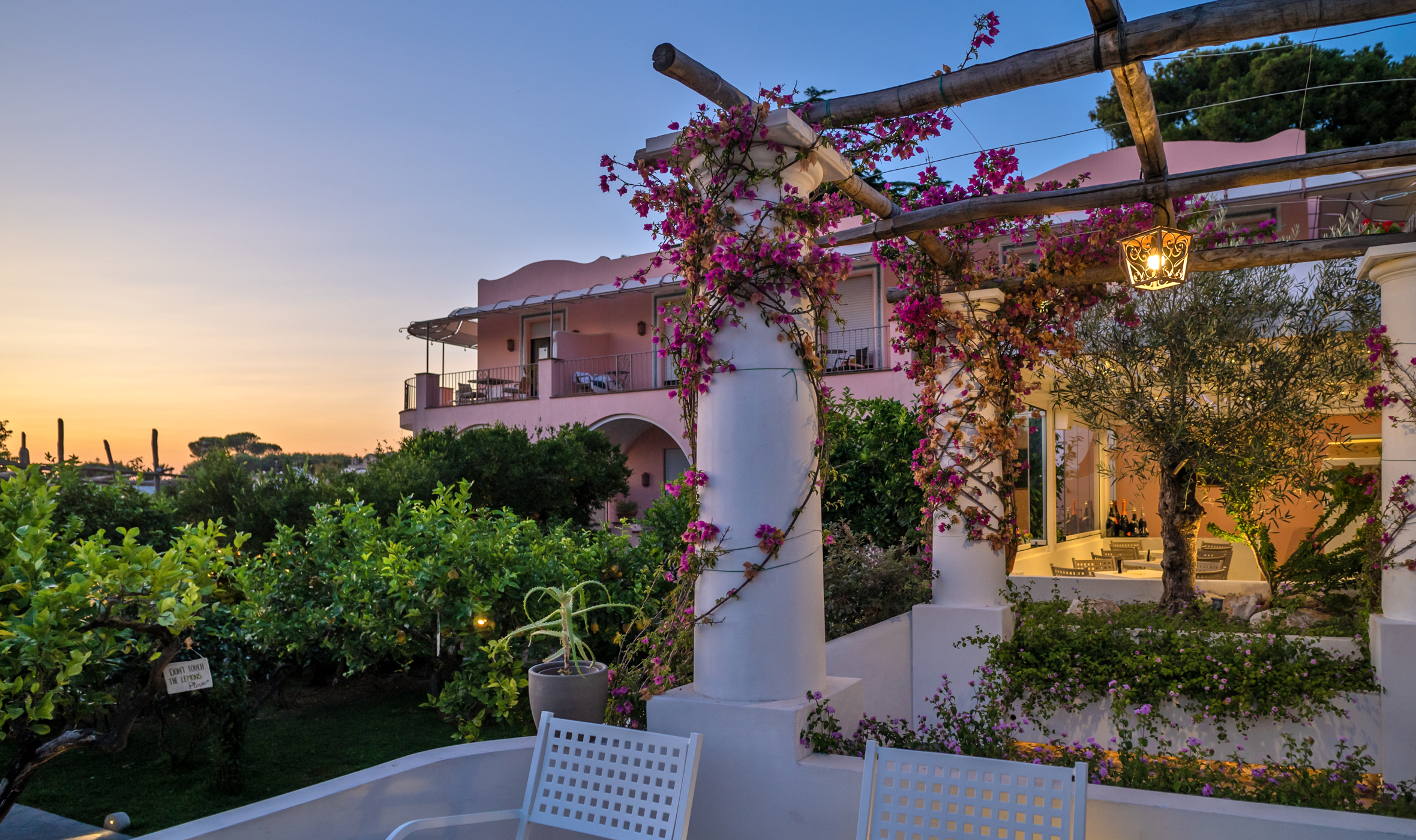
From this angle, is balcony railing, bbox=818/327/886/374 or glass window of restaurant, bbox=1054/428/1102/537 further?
balcony railing, bbox=818/327/886/374

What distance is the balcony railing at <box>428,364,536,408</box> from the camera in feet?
67.1

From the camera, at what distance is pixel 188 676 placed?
379cm

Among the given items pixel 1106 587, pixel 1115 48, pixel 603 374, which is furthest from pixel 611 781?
pixel 603 374

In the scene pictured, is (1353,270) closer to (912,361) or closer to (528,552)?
(912,361)

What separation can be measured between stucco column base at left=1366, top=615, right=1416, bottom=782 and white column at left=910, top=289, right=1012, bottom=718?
6.92 ft

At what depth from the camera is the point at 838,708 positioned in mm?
3592

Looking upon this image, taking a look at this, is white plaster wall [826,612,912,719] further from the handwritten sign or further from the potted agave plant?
the handwritten sign

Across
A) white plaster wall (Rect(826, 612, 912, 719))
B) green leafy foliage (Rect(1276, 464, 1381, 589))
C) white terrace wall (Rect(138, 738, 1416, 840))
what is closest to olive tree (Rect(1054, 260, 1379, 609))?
green leafy foliage (Rect(1276, 464, 1381, 589))

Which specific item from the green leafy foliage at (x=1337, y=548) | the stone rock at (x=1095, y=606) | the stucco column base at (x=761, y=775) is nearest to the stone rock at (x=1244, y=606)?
the green leafy foliage at (x=1337, y=548)

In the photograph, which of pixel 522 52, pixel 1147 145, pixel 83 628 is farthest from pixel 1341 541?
pixel 83 628

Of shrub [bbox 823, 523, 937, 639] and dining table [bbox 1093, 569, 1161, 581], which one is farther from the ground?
shrub [bbox 823, 523, 937, 639]

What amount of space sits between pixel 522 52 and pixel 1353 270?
7907 millimetres

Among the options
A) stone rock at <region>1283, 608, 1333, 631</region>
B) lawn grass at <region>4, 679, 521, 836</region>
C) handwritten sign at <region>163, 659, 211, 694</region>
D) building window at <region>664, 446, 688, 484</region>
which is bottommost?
lawn grass at <region>4, 679, 521, 836</region>

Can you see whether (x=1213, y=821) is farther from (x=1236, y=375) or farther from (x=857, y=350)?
(x=857, y=350)
